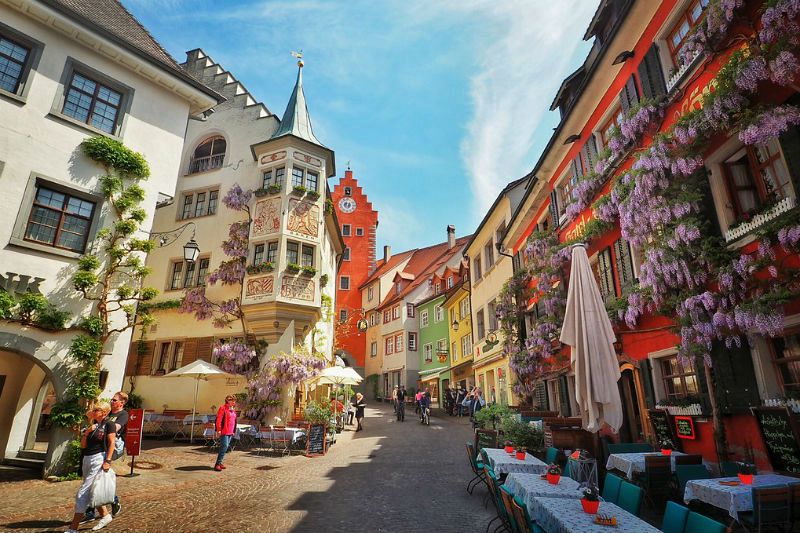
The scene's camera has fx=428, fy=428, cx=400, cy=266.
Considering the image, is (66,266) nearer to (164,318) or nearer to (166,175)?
(166,175)

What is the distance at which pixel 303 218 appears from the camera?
18484 mm

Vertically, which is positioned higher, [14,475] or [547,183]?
[547,183]

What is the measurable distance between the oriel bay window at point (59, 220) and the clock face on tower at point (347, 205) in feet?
→ 118

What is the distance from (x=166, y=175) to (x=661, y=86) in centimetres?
1334

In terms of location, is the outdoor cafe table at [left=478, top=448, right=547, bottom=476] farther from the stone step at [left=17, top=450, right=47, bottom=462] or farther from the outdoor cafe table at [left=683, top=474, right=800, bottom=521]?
the stone step at [left=17, top=450, right=47, bottom=462]

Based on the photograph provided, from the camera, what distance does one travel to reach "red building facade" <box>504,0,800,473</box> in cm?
678

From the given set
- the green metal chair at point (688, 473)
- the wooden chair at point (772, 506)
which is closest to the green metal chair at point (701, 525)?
the wooden chair at point (772, 506)

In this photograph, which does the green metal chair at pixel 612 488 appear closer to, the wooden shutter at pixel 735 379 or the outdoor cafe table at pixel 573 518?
the outdoor cafe table at pixel 573 518

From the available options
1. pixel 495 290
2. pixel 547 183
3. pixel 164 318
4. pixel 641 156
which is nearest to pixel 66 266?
pixel 164 318

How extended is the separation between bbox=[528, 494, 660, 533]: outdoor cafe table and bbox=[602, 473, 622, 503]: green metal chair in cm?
78

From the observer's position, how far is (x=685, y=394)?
9.28 m

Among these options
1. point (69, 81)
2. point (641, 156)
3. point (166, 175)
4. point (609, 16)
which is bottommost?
point (641, 156)

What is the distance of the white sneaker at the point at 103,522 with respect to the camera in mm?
6215

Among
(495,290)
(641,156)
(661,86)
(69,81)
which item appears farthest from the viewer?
(495,290)
